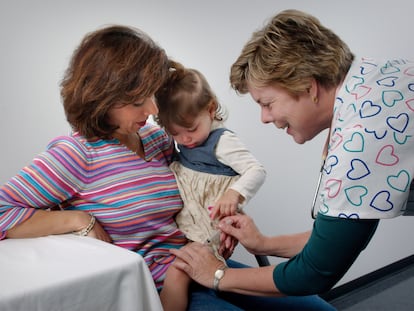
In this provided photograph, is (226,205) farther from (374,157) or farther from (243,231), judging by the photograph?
(374,157)

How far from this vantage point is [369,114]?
0.90 meters

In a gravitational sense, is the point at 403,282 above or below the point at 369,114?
below

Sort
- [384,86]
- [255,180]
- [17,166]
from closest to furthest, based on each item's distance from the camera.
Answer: [384,86], [255,180], [17,166]

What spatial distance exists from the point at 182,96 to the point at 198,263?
1.65ft

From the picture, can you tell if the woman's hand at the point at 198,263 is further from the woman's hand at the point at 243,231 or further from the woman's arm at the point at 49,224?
the woman's arm at the point at 49,224

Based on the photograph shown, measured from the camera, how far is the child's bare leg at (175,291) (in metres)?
1.17

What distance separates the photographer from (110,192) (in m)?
1.18

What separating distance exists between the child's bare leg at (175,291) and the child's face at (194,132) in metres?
0.39

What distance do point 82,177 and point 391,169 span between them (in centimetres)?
77

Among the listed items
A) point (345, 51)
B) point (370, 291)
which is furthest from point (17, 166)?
point (370, 291)

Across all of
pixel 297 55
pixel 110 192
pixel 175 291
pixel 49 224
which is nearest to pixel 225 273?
pixel 175 291

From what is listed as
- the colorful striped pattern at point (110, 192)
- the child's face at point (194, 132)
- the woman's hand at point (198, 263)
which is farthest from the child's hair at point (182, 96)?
the woman's hand at point (198, 263)

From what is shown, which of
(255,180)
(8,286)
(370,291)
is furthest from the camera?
(370,291)

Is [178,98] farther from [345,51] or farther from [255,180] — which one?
[345,51]
